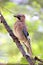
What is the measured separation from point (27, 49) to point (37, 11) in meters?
0.43

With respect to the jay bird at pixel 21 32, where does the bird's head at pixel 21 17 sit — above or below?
above

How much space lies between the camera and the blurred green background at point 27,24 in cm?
190

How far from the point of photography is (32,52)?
1891mm

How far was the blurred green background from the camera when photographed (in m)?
1.90

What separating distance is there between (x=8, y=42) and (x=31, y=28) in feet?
0.87

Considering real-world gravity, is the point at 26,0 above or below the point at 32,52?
above

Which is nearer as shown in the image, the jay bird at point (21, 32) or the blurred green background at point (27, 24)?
the jay bird at point (21, 32)

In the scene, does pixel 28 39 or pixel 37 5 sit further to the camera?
pixel 37 5

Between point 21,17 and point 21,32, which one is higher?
point 21,17

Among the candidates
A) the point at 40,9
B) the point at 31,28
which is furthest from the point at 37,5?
the point at 31,28

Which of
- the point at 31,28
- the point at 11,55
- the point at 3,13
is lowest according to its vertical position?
the point at 11,55

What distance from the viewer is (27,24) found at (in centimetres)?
194

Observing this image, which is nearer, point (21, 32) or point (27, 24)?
point (21, 32)

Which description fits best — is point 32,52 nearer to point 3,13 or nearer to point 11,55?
point 11,55
